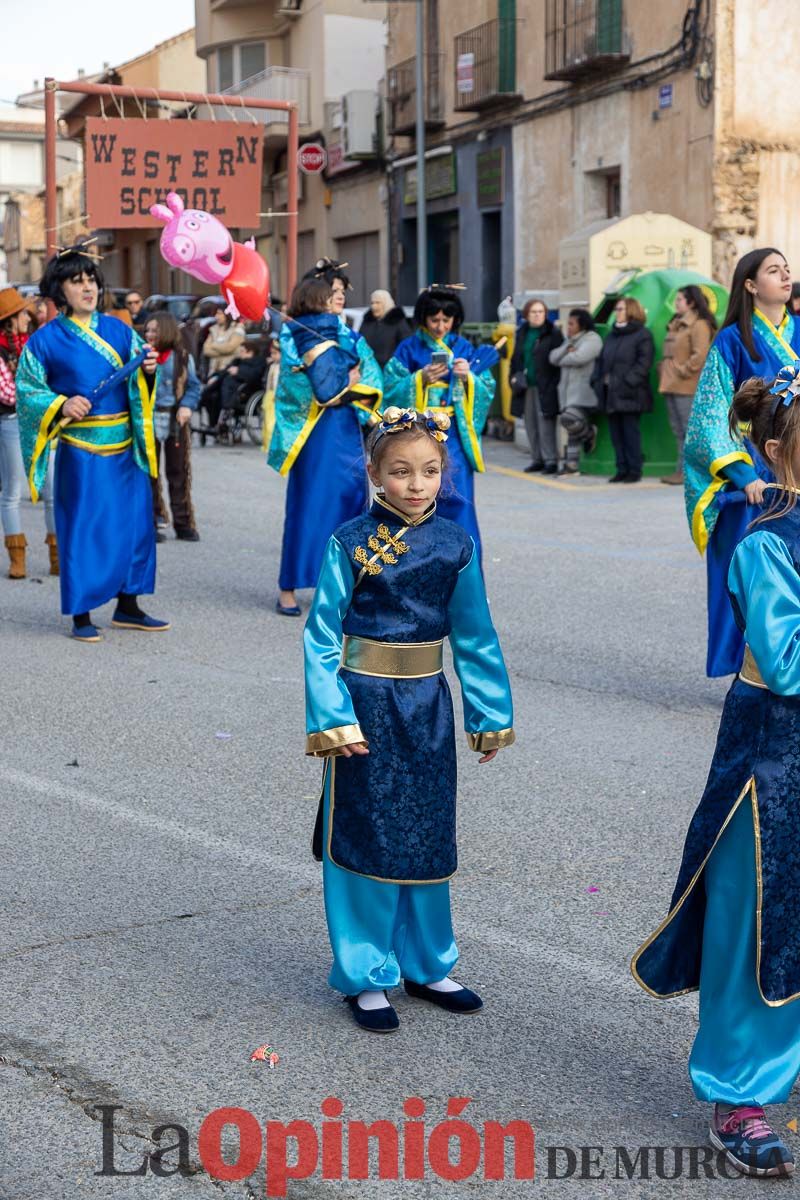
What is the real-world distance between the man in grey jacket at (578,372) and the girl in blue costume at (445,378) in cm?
675

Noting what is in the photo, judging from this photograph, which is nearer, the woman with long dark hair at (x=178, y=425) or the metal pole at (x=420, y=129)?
the woman with long dark hair at (x=178, y=425)

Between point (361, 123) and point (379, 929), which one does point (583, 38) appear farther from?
point (379, 929)

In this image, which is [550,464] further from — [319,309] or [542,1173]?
[542,1173]

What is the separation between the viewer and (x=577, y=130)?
78.5ft

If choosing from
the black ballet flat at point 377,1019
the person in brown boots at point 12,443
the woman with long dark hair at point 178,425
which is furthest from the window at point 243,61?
the black ballet flat at point 377,1019

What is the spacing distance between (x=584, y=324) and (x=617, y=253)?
1650 mm

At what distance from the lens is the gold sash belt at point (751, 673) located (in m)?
3.20

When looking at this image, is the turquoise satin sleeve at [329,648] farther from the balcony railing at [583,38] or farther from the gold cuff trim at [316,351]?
the balcony railing at [583,38]

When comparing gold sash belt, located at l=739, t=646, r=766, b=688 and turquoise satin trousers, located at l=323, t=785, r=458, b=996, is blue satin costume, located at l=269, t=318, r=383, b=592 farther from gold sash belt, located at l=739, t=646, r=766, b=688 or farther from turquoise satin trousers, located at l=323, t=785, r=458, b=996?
gold sash belt, located at l=739, t=646, r=766, b=688

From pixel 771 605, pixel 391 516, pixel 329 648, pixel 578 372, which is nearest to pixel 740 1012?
pixel 771 605

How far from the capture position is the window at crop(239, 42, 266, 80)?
38969 millimetres

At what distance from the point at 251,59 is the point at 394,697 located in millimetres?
37722

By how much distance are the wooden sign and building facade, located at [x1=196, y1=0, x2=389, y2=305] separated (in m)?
15.2

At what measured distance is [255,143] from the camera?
17.0 meters
